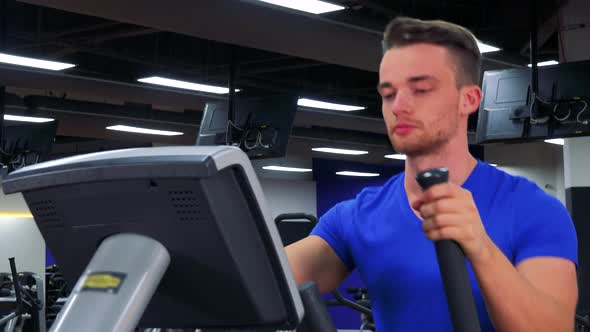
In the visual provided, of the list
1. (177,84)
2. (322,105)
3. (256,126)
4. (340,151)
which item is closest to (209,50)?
(177,84)

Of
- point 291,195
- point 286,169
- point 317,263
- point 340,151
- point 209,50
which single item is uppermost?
point 209,50

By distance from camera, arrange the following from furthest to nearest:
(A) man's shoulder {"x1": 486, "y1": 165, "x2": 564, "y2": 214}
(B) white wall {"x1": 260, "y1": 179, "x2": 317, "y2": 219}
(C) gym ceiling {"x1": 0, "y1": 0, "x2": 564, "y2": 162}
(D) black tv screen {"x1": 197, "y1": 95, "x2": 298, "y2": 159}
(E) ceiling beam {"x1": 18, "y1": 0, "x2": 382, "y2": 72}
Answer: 1. (B) white wall {"x1": 260, "y1": 179, "x2": 317, "y2": 219}
2. (D) black tv screen {"x1": 197, "y1": 95, "x2": 298, "y2": 159}
3. (C) gym ceiling {"x1": 0, "y1": 0, "x2": 564, "y2": 162}
4. (E) ceiling beam {"x1": 18, "y1": 0, "x2": 382, "y2": 72}
5. (A) man's shoulder {"x1": 486, "y1": 165, "x2": 564, "y2": 214}

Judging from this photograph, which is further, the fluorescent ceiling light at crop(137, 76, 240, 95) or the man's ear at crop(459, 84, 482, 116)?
the fluorescent ceiling light at crop(137, 76, 240, 95)

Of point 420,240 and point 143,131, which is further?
point 143,131

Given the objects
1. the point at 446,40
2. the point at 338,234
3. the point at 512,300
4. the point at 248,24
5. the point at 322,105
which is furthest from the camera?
the point at 322,105

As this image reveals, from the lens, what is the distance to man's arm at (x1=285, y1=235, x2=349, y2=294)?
1522mm

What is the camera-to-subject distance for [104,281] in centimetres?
90

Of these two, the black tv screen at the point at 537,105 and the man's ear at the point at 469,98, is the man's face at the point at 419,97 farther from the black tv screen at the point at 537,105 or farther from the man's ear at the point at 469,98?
the black tv screen at the point at 537,105

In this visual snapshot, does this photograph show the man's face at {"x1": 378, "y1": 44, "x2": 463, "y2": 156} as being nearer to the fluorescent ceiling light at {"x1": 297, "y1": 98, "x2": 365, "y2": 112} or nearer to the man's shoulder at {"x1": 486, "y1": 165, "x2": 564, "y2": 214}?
the man's shoulder at {"x1": 486, "y1": 165, "x2": 564, "y2": 214}

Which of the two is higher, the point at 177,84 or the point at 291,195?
the point at 177,84

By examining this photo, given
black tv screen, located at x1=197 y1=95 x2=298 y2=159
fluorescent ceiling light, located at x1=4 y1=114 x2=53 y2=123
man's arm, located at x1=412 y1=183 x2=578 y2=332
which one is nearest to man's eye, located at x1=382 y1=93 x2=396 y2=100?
man's arm, located at x1=412 y1=183 x2=578 y2=332

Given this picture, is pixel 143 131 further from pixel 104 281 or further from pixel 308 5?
pixel 104 281

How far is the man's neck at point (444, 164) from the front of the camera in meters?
1.37

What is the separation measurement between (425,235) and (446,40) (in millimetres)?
348
